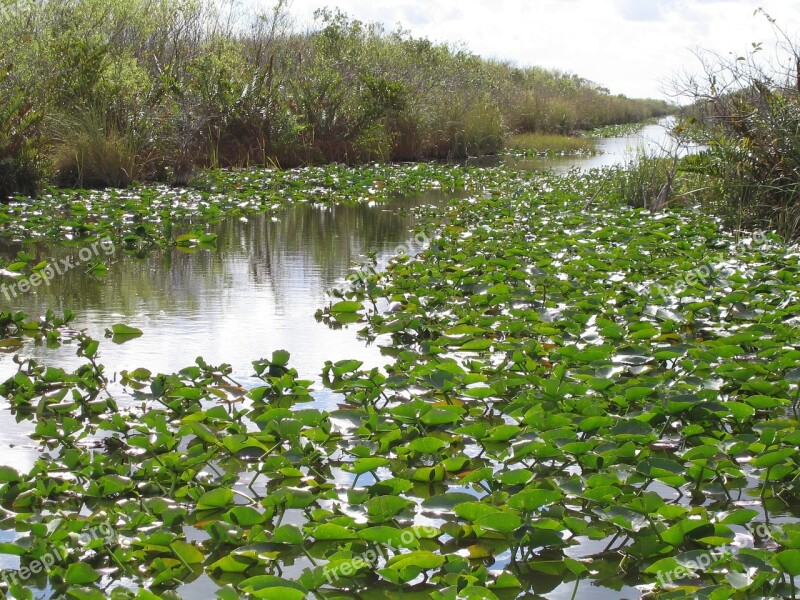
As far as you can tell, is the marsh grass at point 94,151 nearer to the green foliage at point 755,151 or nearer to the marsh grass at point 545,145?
A: the green foliage at point 755,151

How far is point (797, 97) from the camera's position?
8.02m

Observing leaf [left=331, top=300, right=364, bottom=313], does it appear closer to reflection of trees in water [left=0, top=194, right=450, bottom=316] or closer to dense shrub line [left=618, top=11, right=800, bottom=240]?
reflection of trees in water [left=0, top=194, right=450, bottom=316]

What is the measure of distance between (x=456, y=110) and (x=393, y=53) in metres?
5.69

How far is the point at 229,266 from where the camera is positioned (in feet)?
24.3

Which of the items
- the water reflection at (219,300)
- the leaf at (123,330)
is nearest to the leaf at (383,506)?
the water reflection at (219,300)

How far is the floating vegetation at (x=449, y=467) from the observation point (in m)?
2.40

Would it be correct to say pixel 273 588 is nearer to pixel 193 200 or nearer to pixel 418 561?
pixel 418 561

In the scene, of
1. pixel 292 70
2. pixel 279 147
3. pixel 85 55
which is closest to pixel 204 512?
pixel 85 55

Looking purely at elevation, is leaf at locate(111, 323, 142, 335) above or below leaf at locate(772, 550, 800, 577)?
above

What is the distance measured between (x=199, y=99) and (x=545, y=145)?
520 inches

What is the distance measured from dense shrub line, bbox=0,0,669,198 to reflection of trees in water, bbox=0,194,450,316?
2.70 meters

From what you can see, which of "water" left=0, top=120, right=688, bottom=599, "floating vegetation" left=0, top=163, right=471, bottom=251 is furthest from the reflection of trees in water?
"floating vegetation" left=0, top=163, right=471, bottom=251

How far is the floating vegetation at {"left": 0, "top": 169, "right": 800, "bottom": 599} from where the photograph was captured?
240 cm

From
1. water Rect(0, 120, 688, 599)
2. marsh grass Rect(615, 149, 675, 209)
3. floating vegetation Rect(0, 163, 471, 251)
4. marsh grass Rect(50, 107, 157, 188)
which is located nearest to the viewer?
water Rect(0, 120, 688, 599)
